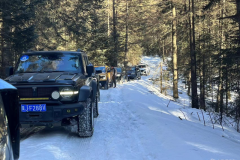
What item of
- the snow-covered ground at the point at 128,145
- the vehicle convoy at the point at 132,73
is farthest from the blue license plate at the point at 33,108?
the vehicle convoy at the point at 132,73

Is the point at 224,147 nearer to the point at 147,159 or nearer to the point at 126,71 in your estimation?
the point at 147,159

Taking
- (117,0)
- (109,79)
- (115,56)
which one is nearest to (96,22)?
(109,79)

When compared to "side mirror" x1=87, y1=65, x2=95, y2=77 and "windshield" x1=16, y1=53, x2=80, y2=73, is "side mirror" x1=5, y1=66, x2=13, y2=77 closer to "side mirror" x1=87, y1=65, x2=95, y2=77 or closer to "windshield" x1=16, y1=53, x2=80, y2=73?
"windshield" x1=16, y1=53, x2=80, y2=73

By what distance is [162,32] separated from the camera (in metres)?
22.2

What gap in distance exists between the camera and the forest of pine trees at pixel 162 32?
12.8 m

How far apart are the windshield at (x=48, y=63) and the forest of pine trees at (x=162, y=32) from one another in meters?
7.56

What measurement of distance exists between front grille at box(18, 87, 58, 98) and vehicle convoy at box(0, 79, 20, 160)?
2.39m

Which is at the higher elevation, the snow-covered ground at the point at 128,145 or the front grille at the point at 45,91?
the front grille at the point at 45,91

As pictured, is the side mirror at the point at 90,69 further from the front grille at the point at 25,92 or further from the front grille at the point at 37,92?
the front grille at the point at 25,92

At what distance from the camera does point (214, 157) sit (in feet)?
13.4

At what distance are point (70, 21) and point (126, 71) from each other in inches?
556

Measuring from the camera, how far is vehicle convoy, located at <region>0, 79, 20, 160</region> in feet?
5.83

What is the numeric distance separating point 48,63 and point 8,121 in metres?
3.87

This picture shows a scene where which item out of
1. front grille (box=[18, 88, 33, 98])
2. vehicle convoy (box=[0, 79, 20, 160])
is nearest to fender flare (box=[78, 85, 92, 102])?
front grille (box=[18, 88, 33, 98])
